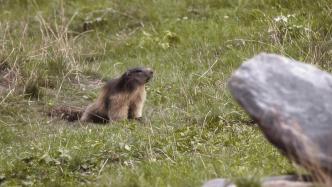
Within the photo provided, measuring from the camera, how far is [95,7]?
16844 millimetres

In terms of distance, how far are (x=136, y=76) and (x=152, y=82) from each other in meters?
1.31

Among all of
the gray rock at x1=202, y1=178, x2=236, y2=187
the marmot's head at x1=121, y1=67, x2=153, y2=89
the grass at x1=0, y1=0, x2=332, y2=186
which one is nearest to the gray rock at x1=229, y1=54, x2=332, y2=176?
the gray rock at x1=202, y1=178, x2=236, y2=187

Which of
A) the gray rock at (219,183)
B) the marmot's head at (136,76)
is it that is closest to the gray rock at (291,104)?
the gray rock at (219,183)

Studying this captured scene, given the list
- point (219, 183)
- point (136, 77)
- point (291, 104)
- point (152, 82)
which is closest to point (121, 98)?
point (136, 77)

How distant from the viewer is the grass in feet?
25.7

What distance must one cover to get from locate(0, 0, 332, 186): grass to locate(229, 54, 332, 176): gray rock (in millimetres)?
657

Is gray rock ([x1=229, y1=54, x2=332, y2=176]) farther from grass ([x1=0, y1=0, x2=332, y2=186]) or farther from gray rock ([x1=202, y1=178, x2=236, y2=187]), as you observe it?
grass ([x1=0, y1=0, x2=332, y2=186])

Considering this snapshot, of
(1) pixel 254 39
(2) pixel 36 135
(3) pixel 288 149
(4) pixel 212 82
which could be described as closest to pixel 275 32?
(1) pixel 254 39

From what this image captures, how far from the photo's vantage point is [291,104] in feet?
17.4

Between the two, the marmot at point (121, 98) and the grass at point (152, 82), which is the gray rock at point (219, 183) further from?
the marmot at point (121, 98)

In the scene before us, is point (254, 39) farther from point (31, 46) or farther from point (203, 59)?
point (31, 46)

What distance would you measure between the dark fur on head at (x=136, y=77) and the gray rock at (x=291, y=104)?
563 centimetres

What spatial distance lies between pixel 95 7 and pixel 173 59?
13.2ft

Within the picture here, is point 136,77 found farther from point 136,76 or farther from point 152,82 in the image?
point 152,82
